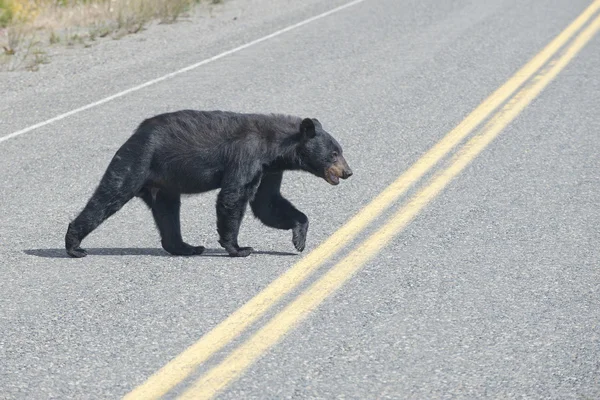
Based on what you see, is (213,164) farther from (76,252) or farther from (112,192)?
(76,252)

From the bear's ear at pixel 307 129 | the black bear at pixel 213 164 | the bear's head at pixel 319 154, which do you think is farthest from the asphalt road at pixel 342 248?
the bear's ear at pixel 307 129

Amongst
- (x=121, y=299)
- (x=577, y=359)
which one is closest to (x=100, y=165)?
(x=121, y=299)

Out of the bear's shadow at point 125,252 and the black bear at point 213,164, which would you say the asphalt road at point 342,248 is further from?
the black bear at point 213,164

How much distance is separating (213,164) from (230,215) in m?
0.33

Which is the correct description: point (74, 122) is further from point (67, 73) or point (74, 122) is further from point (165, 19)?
point (165, 19)

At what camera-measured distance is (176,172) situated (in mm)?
6871

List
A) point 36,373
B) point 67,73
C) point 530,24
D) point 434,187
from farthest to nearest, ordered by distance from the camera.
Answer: point 530,24 → point 67,73 → point 434,187 → point 36,373

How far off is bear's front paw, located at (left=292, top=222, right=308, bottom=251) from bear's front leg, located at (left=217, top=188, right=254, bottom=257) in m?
0.34

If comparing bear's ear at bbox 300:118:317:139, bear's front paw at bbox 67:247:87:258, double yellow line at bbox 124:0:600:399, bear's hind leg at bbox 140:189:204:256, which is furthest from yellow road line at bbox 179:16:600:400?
bear's front paw at bbox 67:247:87:258

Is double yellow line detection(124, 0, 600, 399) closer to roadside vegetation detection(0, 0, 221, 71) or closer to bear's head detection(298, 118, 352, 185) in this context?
bear's head detection(298, 118, 352, 185)

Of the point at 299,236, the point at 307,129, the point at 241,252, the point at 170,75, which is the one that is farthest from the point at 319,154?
the point at 170,75

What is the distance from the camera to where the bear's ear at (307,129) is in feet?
22.5

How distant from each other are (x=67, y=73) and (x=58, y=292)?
7452mm

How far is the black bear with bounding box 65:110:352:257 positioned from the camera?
6.79 metres
